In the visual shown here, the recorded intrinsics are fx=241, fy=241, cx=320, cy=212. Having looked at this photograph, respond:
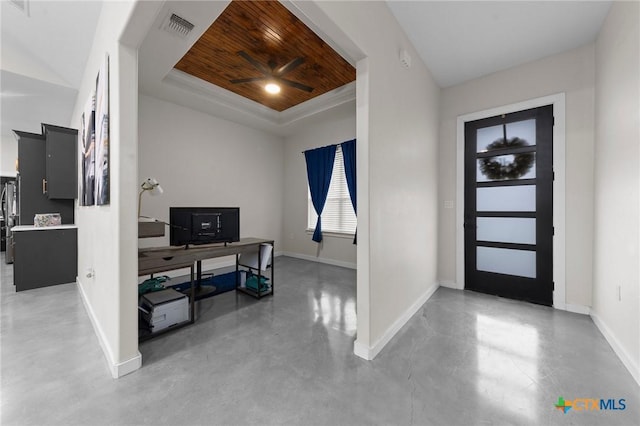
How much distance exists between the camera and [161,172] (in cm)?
390

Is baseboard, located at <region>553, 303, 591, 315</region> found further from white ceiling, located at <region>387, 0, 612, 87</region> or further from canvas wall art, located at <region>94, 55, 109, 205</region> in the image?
canvas wall art, located at <region>94, 55, 109, 205</region>

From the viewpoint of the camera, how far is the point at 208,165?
14.7ft

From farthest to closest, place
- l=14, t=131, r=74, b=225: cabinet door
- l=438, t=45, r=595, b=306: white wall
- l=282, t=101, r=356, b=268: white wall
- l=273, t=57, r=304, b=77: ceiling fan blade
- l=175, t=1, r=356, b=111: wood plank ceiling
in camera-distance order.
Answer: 1. l=282, t=101, r=356, b=268: white wall
2. l=14, t=131, r=74, b=225: cabinet door
3. l=273, t=57, r=304, b=77: ceiling fan blade
4. l=438, t=45, r=595, b=306: white wall
5. l=175, t=1, r=356, b=111: wood plank ceiling

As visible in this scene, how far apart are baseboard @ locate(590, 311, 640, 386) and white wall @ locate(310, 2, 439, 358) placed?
1526mm

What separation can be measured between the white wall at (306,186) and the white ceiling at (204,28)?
3.23 ft

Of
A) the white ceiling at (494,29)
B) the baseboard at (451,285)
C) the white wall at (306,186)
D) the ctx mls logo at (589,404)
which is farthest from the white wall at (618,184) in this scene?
the white wall at (306,186)

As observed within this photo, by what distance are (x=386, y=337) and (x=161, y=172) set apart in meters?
4.02

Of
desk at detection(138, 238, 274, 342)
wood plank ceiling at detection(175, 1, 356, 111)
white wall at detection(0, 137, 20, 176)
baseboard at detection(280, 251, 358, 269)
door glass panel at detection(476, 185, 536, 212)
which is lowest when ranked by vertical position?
baseboard at detection(280, 251, 358, 269)

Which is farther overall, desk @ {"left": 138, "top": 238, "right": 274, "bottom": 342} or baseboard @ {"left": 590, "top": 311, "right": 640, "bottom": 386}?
desk @ {"left": 138, "top": 238, "right": 274, "bottom": 342}

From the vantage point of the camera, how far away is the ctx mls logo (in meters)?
1.41

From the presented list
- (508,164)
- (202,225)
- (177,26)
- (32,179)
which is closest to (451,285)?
(508,164)

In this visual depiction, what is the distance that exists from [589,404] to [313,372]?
5.50ft

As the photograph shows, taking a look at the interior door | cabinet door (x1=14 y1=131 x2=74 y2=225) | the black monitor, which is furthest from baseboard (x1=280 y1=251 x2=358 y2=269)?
cabinet door (x1=14 y1=131 x2=74 y2=225)

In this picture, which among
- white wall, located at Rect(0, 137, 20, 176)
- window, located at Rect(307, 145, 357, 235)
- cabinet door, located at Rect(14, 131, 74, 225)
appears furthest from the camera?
white wall, located at Rect(0, 137, 20, 176)
